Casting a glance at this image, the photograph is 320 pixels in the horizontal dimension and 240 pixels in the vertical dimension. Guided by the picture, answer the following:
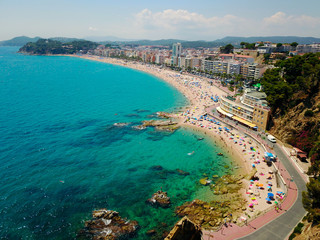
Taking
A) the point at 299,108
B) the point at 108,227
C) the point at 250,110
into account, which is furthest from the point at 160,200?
the point at 250,110

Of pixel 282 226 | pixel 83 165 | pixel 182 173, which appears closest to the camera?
pixel 282 226

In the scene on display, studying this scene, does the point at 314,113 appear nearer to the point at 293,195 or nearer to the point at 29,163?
the point at 293,195

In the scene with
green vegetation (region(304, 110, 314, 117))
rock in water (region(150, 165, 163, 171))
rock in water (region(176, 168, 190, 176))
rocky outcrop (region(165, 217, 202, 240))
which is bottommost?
rock in water (region(176, 168, 190, 176))

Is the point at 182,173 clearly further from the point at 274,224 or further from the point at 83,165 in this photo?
the point at 83,165

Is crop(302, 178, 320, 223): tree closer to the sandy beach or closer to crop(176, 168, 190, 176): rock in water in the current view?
the sandy beach

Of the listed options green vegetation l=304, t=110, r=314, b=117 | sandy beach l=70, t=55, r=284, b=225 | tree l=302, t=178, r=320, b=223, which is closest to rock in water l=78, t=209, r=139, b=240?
sandy beach l=70, t=55, r=284, b=225

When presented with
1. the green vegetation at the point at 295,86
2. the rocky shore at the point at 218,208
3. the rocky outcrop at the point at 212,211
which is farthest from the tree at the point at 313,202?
the green vegetation at the point at 295,86
